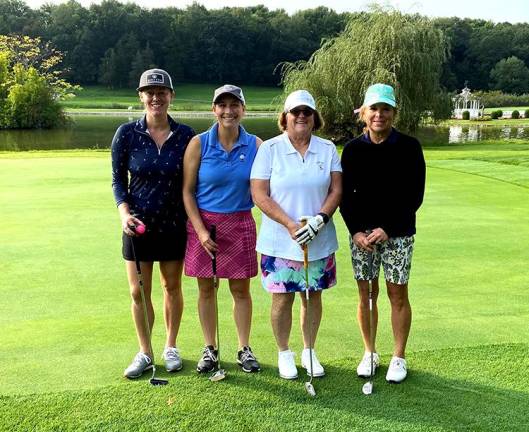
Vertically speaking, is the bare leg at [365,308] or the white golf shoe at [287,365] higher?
the bare leg at [365,308]

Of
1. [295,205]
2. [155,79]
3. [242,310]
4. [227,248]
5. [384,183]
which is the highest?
[155,79]

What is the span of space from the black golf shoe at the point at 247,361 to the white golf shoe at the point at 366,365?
0.56 metres

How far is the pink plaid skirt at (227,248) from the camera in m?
3.34

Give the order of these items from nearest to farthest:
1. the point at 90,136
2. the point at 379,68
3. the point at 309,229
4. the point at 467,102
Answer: the point at 309,229 → the point at 379,68 → the point at 90,136 → the point at 467,102

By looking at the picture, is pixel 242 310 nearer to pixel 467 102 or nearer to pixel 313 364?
pixel 313 364

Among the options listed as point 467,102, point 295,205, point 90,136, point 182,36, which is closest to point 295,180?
point 295,205

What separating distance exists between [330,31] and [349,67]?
6752 centimetres

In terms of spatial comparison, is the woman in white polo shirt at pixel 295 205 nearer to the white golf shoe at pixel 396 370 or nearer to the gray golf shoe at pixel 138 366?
the white golf shoe at pixel 396 370

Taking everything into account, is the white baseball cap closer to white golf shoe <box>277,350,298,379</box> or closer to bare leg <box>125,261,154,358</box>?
bare leg <box>125,261,154,358</box>

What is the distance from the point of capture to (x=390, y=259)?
326 cm

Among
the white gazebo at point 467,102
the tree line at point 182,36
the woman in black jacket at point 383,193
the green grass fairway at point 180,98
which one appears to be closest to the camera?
the woman in black jacket at point 383,193

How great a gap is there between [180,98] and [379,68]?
5916 cm

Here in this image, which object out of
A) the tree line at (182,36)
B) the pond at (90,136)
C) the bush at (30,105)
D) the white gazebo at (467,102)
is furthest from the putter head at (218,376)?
the tree line at (182,36)

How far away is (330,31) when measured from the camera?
86.1m
